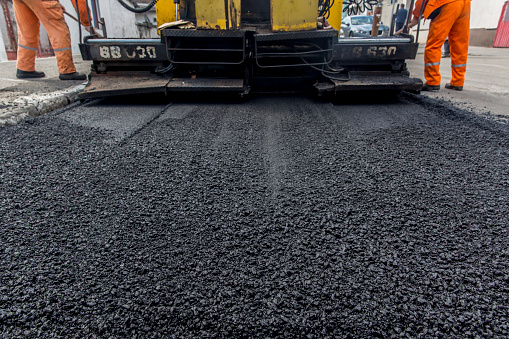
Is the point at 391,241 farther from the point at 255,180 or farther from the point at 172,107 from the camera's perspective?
the point at 172,107

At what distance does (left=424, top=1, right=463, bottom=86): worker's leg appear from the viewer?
13.6ft

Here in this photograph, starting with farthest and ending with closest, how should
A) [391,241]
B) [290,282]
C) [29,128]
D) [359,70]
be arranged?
[359,70], [29,128], [391,241], [290,282]

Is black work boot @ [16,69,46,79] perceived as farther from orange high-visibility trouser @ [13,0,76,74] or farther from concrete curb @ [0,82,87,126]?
concrete curb @ [0,82,87,126]

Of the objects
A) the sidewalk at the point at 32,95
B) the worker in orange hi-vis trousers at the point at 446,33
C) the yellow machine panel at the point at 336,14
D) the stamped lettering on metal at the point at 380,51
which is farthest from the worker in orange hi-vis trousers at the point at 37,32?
the worker in orange hi-vis trousers at the point at 446,33

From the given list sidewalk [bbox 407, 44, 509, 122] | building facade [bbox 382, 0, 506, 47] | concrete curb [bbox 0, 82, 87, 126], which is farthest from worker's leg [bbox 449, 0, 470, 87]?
building facade [bbox 382, 0, 506, 47]

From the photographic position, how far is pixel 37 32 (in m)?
4.61

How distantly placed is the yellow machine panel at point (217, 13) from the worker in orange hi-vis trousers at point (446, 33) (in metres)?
2.50

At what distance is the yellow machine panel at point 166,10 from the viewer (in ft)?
14.1

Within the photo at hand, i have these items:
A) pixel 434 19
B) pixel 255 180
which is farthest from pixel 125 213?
pixel 434 19

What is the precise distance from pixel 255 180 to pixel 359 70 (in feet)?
9.17

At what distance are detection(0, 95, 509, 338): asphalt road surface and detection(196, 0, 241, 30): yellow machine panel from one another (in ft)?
5.82

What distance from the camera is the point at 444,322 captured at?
907mm

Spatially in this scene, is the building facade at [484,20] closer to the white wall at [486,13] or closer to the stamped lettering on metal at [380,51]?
the white wall at [486,13]

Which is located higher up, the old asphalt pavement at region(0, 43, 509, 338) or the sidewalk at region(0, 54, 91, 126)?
the sidewalk at region(0, 54, 91, 126)
